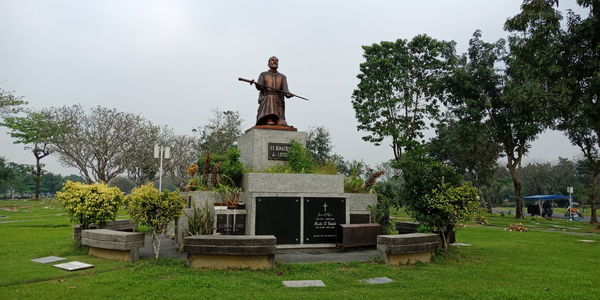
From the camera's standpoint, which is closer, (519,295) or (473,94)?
(519,295)

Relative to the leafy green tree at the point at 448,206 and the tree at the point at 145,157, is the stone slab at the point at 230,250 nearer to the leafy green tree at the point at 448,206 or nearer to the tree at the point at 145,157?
the leafy green tree at the point at 448,206

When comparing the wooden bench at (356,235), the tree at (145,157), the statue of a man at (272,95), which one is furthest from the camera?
the tree at (145,157)

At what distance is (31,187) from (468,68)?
3347 inches

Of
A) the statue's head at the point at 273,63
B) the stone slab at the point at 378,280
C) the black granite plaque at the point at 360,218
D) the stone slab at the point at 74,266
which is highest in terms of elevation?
the statue's head at the point at 273,63

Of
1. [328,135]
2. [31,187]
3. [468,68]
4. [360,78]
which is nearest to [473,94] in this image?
[468,68]

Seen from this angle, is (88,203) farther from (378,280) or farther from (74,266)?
(378,280)

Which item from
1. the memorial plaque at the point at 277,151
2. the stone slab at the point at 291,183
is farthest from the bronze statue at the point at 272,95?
the stone slab at the point at 291,183

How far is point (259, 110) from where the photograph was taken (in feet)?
41.3

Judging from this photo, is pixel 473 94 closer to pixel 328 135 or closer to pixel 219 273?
pixel 328 135

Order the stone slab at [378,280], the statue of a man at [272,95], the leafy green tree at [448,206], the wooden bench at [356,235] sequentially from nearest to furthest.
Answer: the stone slab at [378,280] < the leafy green tree at [448,206] < the wooden bench at [356,235] < the statue of a man at [272,95]

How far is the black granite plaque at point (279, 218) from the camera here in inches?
396

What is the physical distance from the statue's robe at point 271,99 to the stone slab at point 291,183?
233 cm

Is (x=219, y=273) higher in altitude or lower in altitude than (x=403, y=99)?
lower

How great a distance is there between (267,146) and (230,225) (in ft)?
9.00
